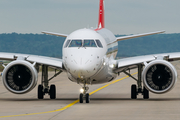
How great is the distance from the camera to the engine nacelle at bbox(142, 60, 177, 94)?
21.1 metres

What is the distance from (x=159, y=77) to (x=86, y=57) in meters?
4.02

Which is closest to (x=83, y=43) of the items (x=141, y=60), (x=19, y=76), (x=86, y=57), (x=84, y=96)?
(x=86, y=57)

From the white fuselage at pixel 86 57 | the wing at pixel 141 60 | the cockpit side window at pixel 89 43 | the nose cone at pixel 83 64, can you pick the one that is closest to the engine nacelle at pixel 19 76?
the white fuselage at pixel 86 57

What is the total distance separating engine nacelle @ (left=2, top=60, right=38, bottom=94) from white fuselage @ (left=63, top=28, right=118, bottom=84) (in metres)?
2.20

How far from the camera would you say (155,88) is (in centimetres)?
2122

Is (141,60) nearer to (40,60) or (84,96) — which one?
(84,96)

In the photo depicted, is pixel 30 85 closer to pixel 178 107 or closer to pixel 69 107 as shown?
pixel 69 107

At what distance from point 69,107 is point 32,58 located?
17.8ft

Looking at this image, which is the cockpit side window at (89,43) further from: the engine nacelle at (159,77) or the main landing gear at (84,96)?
the engine nacelle at (159,77)

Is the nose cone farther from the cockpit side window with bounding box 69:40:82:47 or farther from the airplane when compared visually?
the cockpit side window with bounding box 69:40:82:47

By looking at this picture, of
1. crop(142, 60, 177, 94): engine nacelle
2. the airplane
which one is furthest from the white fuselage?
crop(142, 60, 177, 94): engine nacelle

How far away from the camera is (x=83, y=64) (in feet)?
62.4

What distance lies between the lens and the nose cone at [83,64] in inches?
749

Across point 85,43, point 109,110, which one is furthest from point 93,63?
point 109,110
